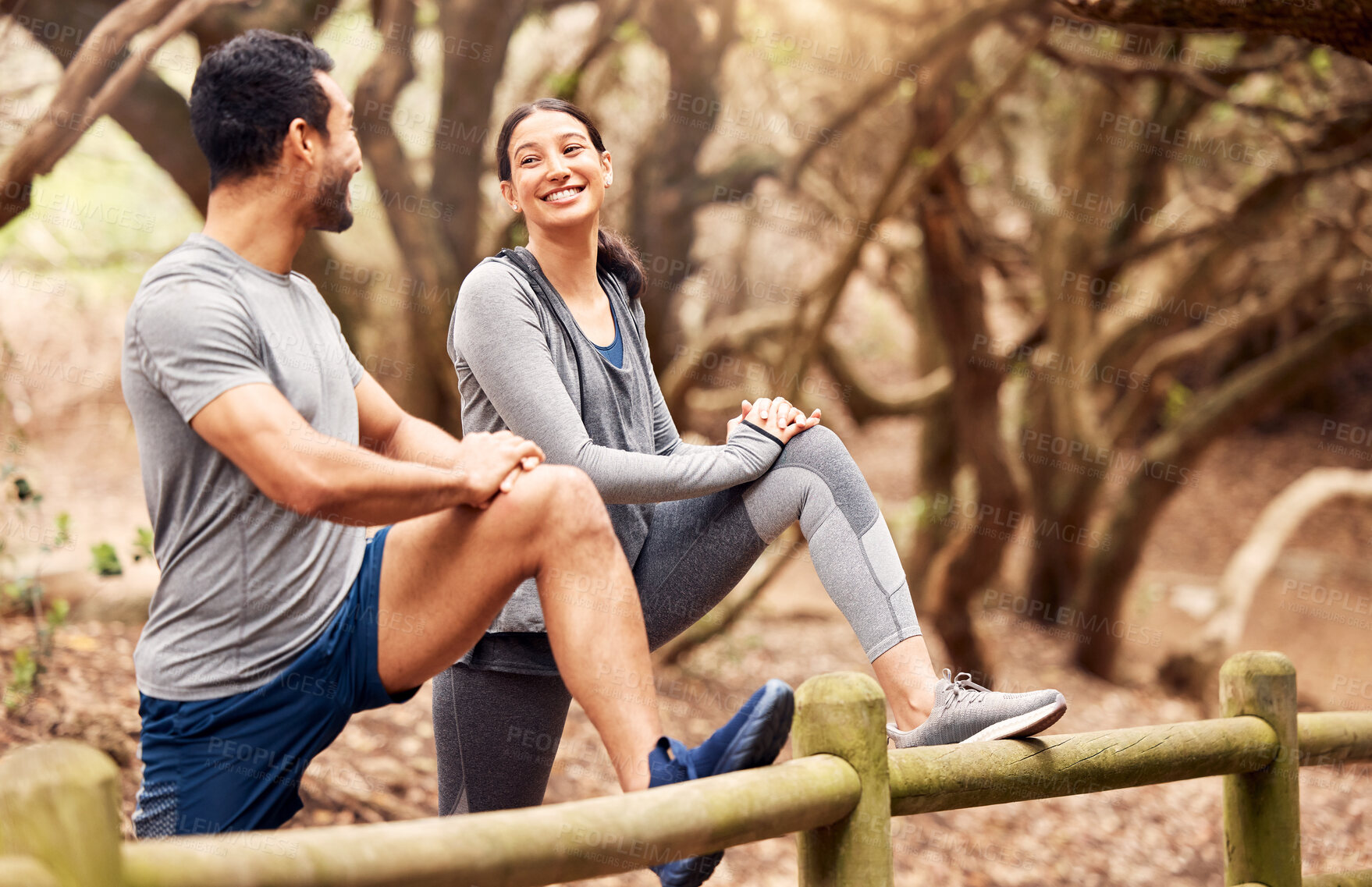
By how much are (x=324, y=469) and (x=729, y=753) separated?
0.73 metres

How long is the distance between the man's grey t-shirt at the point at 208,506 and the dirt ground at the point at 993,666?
1834 millimetres

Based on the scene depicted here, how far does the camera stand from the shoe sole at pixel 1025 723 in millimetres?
1875

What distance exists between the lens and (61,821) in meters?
1.04

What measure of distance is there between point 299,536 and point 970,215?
532 centimetres

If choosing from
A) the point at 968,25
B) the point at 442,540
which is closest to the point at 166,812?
the point at 442,540

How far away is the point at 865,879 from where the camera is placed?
1.71m

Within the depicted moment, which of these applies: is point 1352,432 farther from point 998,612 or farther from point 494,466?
point 494,466

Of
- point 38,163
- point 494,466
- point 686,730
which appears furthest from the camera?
point 686,730

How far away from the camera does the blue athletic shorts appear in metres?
1.63

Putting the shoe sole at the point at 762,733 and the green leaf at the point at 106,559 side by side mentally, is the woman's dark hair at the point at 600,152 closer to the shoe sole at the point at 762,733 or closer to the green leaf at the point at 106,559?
the shoe sole at the point at 762,733

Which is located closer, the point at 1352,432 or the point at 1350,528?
the point at 1350,528

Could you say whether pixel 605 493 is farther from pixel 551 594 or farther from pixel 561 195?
pixel 561 195

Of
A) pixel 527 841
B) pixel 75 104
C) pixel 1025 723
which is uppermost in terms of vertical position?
pixel 75 104

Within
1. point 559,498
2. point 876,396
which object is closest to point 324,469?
point 559,498
